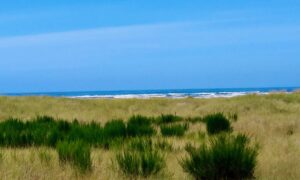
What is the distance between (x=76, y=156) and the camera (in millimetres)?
8844

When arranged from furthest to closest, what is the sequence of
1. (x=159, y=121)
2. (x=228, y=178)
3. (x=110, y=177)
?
1. (x=159, y=121)
2. (x=228, y=178)
3. (x=110, y=177)

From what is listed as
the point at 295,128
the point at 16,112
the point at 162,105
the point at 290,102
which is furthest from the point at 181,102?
the point at 295,128

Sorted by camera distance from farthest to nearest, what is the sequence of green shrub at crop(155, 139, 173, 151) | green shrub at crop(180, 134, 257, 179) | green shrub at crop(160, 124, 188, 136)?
green shrub at crop(160, 124, 188, 136)
green shrub at crop(155, 139, 173, 151)
green shrub at crop(180, 134, 257, 179)

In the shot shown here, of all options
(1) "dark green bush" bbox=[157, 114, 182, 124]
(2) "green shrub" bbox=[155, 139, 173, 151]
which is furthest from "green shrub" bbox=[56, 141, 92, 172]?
(1) "dark green bush" bbox=[157, 114, 182, 124]

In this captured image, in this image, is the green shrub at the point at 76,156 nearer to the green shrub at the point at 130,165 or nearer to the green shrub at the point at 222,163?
the green shrub at the point at 130,165

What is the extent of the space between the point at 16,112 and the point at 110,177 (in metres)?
22.0

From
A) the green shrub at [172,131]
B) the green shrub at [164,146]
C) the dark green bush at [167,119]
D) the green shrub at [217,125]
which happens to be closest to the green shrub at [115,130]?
the green shrub at [172,131]

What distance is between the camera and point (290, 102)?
3412cm

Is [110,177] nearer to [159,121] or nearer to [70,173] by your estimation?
[70,173]

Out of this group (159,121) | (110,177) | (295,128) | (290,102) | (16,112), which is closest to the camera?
(110,177)

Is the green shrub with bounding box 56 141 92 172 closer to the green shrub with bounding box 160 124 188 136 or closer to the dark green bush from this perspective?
the green shrub with bounding box 160 124 188 136

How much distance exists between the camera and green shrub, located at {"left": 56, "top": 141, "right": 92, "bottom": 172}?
27.5ft

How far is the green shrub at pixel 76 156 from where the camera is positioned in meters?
8.38

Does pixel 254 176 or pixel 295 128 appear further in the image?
pixel 295 128
